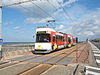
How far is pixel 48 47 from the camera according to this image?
1970 cm

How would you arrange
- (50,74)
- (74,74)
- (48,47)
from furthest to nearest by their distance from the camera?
(48,47) < (50,74) < (74,74)

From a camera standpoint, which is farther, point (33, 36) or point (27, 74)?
point (33, 36)

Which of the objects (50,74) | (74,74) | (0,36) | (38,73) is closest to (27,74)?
(38,73)

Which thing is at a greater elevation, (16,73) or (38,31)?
(38,31)

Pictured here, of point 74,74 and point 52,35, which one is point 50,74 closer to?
point 74,74

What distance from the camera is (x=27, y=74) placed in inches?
323

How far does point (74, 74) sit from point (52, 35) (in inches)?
525

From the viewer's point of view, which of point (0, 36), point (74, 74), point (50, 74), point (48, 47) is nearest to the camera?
point (74, 74)

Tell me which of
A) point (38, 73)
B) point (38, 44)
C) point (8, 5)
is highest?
point (8, 5)

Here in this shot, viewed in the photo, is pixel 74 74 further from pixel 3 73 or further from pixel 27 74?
pixel 3 73

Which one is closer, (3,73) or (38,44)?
(3,73)

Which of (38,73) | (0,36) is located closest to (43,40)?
(0,36)

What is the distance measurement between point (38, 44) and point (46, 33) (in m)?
1.91

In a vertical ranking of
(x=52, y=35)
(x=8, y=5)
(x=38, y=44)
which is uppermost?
(x=8, y=5)
